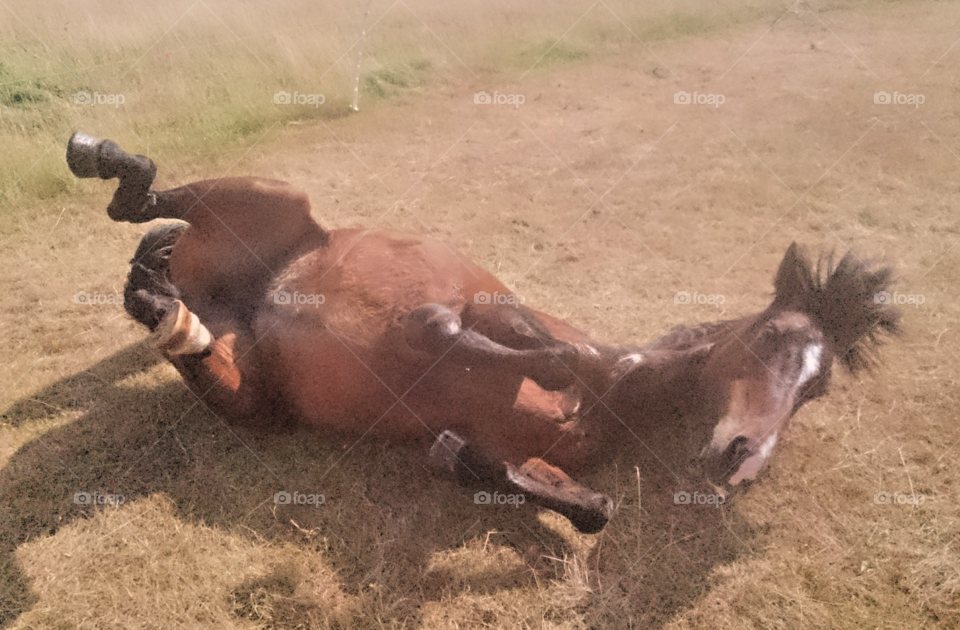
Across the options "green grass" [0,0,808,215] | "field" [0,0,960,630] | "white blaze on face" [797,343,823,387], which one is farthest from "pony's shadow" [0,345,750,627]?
"green grass" [0,0,808,215]

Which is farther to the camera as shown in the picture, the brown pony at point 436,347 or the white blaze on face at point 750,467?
the brown pony at point 436,347

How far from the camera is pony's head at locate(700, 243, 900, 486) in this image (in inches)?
101

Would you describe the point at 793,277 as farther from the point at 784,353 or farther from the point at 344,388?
the point at 344,388

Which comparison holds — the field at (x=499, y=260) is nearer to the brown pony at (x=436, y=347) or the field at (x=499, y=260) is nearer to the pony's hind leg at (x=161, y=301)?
the brown pony at (x=436, y=347)

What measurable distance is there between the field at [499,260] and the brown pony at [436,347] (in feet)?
1.44

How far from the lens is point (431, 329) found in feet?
8.94

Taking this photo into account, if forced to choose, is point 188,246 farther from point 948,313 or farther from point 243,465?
point 948,313

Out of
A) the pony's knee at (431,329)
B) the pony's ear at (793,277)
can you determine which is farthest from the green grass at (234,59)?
the pony's ear at (793,277)

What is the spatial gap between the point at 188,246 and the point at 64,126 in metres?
3.83

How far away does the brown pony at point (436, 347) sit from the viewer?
275 cm

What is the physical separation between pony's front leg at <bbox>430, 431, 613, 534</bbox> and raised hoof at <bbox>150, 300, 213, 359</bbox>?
1.42 m

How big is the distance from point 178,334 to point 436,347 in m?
1.37

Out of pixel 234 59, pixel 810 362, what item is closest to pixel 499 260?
pixel 810 362

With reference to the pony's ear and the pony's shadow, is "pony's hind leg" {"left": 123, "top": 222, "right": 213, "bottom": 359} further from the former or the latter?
the pony's ear
